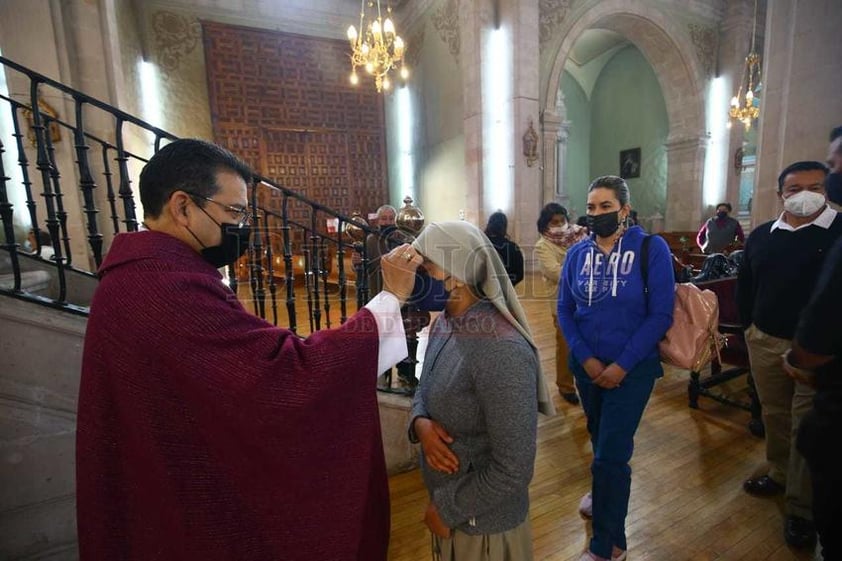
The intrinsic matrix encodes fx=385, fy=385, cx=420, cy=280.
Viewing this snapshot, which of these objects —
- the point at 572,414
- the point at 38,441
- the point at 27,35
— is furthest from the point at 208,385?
the point at 27,35

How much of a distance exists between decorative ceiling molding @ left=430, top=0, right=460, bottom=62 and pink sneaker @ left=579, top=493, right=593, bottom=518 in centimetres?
845

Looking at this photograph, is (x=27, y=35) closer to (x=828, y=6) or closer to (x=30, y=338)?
(x=30, y=338)

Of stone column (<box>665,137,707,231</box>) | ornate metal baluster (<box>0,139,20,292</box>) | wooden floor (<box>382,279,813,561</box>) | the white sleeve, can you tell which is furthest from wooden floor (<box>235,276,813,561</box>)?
stone column (<box>665,137,707,231</box>)

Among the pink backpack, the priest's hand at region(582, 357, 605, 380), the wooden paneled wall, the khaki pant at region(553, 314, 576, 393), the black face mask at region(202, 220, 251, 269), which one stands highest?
the wooden paneled wall

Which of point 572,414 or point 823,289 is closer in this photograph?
point 823,289

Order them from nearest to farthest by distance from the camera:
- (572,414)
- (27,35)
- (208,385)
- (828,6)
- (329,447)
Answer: (208,385) → (329,447) → (828,6) → (572,414) → (27,35)

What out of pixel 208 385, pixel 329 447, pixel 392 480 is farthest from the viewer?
pixel 392 480

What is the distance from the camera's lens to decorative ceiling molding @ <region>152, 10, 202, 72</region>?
26.3 feet

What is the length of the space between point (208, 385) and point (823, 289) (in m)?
1.79

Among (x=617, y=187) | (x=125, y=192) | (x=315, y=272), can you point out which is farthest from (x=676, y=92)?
(x=125, y=192)

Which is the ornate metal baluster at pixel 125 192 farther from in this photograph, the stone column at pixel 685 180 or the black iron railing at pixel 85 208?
the stone column at pixel 685 180

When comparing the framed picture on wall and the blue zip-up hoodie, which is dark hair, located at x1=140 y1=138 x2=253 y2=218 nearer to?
the blue zip-up hoodie

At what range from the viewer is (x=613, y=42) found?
11.4m

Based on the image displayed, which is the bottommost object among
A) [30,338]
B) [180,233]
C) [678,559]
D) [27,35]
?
[678,559]
